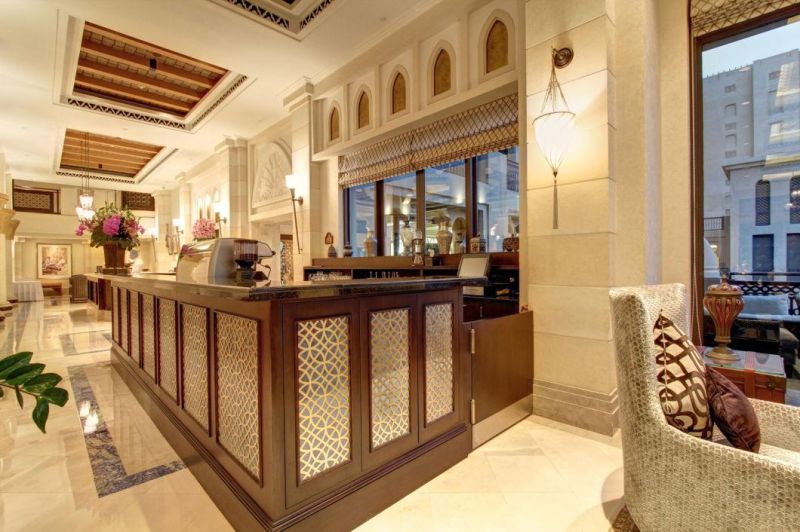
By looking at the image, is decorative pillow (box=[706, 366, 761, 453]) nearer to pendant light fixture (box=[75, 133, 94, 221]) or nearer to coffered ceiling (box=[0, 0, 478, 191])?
coffered ceiling (box=[0, 0, 478, 191])

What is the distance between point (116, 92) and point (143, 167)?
5.33 meters

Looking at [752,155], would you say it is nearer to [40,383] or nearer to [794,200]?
[794,200]

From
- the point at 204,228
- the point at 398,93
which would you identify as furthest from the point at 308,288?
the point at 204,228

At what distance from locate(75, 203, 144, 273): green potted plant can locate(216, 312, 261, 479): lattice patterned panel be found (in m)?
4.74

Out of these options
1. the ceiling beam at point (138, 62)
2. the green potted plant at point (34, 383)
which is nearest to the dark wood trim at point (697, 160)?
the green potted plant at point (34, 383)

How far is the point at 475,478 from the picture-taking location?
2012mm

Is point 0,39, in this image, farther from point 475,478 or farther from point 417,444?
point 475,478

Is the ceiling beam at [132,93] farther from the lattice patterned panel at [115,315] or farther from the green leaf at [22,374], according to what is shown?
the green leaf at [22,374]

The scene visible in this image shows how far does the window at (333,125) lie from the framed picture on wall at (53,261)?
15.0 metres

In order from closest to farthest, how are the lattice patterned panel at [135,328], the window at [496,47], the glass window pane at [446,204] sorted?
the lattice patterned panel at [135,328]
the window at [496,47]
the glass window pane at [446,204]

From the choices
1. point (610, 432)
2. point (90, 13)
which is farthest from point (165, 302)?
point (90, 13)

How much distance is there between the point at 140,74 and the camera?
572 centimetres

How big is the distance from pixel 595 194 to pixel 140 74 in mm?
6720

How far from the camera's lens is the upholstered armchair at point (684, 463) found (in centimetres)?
110
